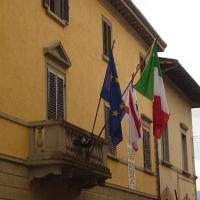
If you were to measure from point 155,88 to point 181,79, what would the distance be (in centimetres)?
1167

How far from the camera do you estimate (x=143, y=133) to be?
2472 cm

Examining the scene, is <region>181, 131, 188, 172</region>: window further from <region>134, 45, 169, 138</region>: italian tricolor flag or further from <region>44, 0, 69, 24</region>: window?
<region>44, 0, 69, 24</region>: window

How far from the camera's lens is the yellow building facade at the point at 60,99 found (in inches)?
597

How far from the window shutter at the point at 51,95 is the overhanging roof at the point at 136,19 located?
6.19 meters

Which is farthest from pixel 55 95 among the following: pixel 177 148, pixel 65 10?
pixel 177 148

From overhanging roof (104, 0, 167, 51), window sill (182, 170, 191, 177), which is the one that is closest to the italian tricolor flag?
overhanging roof (104, 0, 167, 51)

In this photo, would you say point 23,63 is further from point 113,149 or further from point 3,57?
point 113,149

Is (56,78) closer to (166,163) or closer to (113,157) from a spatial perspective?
Answer: (113,157)

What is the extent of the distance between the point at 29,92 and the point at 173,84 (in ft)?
51.5

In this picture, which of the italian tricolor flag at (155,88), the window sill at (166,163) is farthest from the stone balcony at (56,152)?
the window sill at (166,163)

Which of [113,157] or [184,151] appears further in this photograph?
[184,151]

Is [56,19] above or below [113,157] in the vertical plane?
above

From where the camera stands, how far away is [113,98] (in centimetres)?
1752

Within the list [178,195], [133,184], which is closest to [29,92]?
[133,184]
